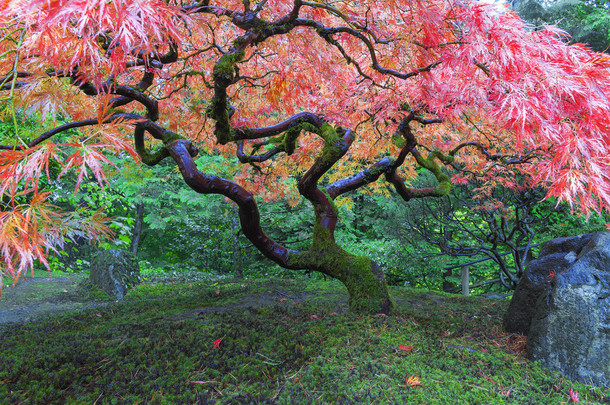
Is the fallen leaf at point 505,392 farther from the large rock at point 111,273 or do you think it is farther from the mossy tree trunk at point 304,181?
the large rock at point 111,273

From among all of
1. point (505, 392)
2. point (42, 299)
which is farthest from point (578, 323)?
point (42, 299)

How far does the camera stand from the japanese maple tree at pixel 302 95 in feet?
4.45

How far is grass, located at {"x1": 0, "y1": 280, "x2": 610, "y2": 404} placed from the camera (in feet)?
5.45

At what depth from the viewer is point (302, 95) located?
3947mm

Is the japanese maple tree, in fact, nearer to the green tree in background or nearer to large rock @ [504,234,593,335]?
large rock @ [504,234,593,335]

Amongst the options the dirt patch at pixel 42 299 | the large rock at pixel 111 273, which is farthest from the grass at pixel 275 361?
the large rock at pixel 111 273

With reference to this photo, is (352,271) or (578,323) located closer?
(578,323)

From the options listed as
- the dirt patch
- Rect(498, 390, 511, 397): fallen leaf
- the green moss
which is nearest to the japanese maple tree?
the green moss

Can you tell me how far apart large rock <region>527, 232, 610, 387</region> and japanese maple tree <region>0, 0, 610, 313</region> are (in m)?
0.45

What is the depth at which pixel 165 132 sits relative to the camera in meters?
3.02

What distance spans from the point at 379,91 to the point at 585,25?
642 cm

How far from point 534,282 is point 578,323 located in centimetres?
66

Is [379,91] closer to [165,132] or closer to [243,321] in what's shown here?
[165,132]

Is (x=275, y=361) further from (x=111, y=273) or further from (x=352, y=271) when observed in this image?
(x=111, y=273)
